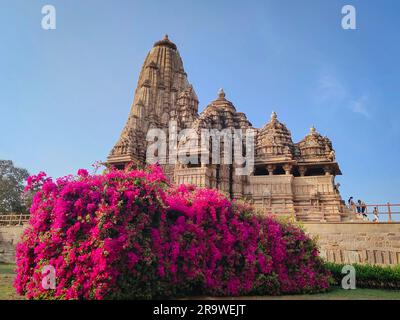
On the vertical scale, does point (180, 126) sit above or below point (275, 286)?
above

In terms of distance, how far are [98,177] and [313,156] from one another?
77.5 feet

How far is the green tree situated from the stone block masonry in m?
29.2

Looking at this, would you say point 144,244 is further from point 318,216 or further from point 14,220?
point 14,220

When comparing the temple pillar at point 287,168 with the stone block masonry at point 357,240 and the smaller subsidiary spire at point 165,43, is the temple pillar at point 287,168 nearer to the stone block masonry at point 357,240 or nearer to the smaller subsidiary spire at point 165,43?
the stone block masonry at point 357,240

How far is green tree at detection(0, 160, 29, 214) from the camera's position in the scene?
115 ft

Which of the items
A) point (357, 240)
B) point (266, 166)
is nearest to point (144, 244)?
point (357, 240)

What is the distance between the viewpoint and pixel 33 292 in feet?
25.9

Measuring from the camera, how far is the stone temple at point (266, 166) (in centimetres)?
2561

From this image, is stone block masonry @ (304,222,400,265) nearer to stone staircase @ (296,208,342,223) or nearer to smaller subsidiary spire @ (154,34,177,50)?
stone staircase @ (296,208,342,223)

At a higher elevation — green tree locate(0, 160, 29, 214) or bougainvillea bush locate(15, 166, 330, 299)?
green tree locate(0, 160, 29, 214)

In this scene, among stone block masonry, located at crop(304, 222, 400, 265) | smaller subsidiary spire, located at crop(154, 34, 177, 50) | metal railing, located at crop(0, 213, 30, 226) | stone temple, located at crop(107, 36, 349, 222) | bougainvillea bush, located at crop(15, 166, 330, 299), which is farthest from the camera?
smaller subsidiary spire, located at crop(154, 34, 177, 50)

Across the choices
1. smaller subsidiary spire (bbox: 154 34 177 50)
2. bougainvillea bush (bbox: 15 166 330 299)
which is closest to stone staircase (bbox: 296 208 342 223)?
bougainvillea bush (bbox: 15 166 330 299)
